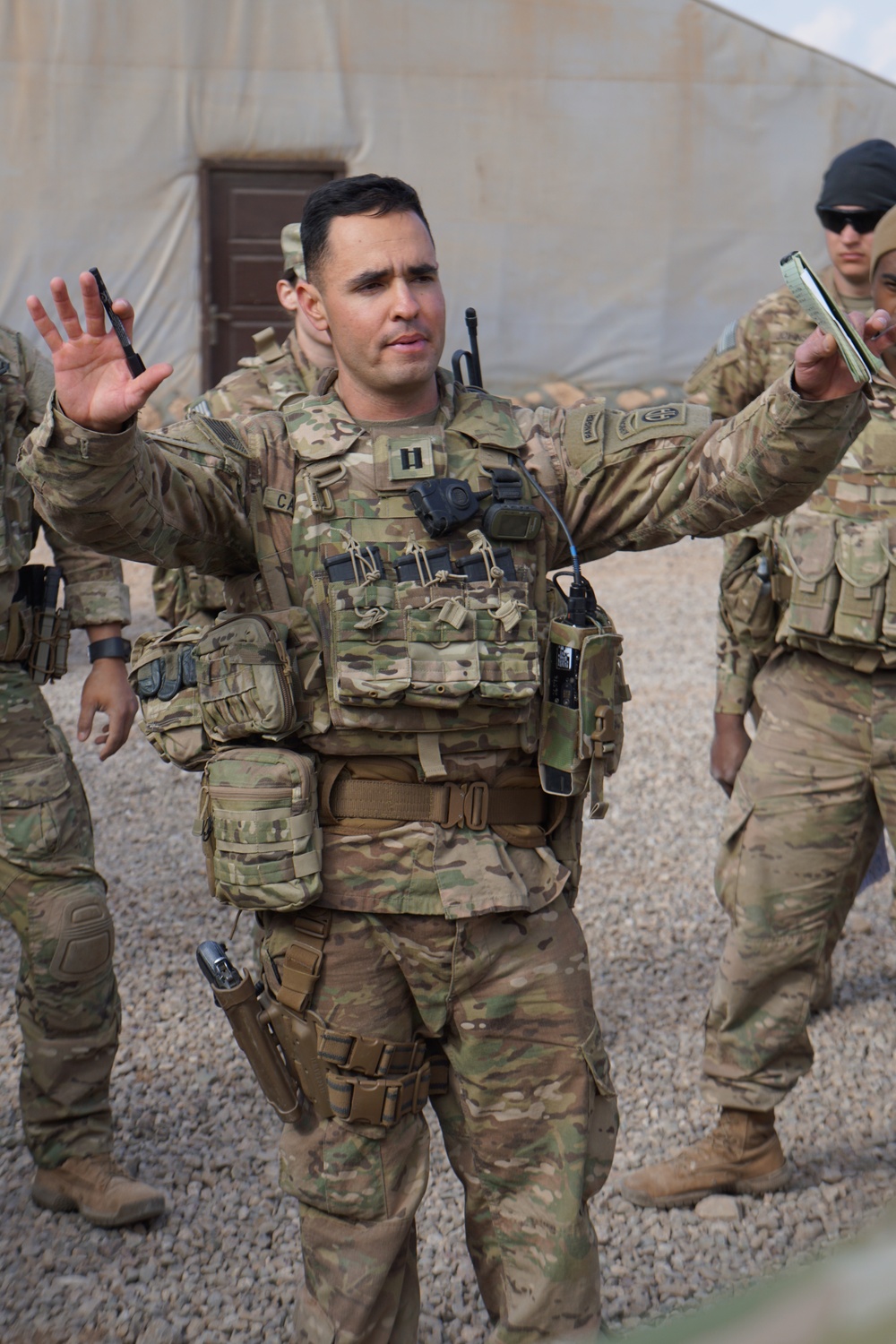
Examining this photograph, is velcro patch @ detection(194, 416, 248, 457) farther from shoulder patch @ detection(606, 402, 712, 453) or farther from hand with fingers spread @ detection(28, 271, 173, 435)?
shoulder patch @ detection(606, 402, 712, 453)

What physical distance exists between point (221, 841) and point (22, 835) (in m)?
0.99

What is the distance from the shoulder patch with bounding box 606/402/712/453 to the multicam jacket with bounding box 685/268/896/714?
2.44ft

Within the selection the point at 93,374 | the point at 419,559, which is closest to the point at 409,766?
the point at 419,559

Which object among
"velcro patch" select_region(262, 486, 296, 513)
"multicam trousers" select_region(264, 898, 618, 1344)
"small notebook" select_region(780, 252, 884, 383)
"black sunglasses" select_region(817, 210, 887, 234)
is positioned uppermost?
"black sunglasses" select_region(817, 210, 887, 234)

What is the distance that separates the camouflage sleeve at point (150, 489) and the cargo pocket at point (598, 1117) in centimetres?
111

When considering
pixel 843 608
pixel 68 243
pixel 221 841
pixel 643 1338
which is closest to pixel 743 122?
pixel 68 243

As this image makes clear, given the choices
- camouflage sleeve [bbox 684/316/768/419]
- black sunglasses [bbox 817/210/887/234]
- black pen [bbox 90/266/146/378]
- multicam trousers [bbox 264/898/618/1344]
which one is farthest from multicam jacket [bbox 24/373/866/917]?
black sunglasses [bbox 817/210/887/234]

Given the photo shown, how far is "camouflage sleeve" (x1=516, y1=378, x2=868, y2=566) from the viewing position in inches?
99.8

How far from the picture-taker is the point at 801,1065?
3916 millimetres

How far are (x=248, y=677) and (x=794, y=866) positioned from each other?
1.66 m

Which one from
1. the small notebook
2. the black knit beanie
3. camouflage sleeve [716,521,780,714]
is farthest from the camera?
the black knit beanie

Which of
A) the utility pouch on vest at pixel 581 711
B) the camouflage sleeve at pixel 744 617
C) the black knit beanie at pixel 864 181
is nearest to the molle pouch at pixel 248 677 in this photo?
the utility pouch on vest at pixel 581 711

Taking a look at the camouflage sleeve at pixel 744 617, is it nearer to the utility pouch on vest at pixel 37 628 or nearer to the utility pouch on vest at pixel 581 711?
the utility pouch on vest at pixel 581 711

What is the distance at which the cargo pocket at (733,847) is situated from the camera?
3.92m
